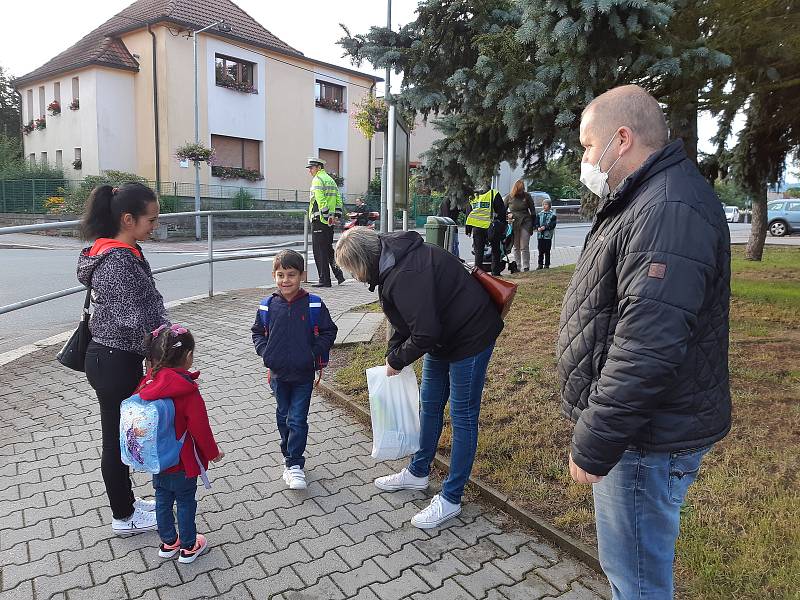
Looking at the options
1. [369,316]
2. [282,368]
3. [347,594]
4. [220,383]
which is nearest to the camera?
[347,594]

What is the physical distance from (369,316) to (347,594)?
4.81 m

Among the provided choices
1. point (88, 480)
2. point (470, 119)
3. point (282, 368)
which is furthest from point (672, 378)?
point (470, 119)

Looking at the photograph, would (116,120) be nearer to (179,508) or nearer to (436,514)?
(179,508)

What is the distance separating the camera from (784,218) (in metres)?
28.4

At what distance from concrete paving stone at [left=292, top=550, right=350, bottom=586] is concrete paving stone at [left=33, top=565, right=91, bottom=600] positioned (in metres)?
0.90

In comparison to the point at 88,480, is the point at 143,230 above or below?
above

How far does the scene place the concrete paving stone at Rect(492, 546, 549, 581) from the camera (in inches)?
108

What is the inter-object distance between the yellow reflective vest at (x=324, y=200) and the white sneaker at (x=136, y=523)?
6246 millimetres

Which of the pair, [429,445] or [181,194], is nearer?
[429,445]

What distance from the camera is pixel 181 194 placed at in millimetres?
23781

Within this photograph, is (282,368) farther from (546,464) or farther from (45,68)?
(45,68)

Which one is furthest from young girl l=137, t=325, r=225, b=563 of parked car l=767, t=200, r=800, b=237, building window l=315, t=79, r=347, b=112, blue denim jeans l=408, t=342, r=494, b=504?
parked car l=767, t=200, r=800, b=237

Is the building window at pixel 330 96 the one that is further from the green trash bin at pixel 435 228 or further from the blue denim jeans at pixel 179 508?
the blue denim jeans at pixel 179 508

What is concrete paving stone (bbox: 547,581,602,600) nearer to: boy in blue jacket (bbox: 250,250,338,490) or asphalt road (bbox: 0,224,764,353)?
boy in blue jacket (bbox: 250,250,338,490)
